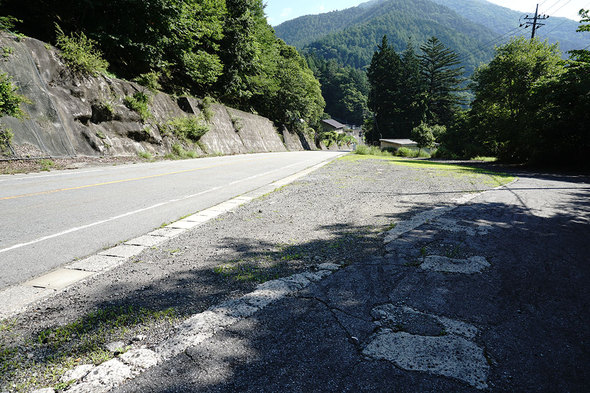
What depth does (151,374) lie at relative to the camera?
1719mm

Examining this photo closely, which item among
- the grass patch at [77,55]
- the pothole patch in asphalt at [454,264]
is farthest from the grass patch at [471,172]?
the grass patch at [77,55]

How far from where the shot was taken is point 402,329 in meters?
2.17

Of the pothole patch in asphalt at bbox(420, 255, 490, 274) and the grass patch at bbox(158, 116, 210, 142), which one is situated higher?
the grass patch at bbox(158, 116, 210, 142)

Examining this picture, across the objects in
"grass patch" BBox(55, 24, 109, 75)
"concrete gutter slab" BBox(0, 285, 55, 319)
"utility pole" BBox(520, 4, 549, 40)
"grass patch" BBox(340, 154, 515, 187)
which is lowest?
"grass patch" BBox(340, 154, 515, 187)

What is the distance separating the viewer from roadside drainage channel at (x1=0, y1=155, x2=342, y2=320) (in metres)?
2.52

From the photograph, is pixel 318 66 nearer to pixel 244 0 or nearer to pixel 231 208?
pixel 244 0

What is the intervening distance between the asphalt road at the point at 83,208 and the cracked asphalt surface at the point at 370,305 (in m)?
0.94

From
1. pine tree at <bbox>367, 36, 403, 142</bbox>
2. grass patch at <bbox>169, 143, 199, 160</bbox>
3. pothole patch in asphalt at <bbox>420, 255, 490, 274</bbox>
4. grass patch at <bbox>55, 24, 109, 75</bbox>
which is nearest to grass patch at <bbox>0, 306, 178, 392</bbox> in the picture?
pothole patch in asphalt at <bbox>420, 255, 490, 274</bbox>

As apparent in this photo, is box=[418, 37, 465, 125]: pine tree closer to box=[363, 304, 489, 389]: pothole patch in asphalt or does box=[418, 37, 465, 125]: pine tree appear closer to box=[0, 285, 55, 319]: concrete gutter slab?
box=[363, 304, 489, 389]: pothole patch in asphalt

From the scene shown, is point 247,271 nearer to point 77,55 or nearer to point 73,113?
point 73,113

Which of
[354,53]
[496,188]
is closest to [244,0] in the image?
[496,188]

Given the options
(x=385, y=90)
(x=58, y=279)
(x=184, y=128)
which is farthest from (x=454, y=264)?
(x=385, y=90)

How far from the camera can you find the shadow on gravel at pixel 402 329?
5.47 feet

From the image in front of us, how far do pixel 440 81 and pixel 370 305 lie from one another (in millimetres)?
72525
